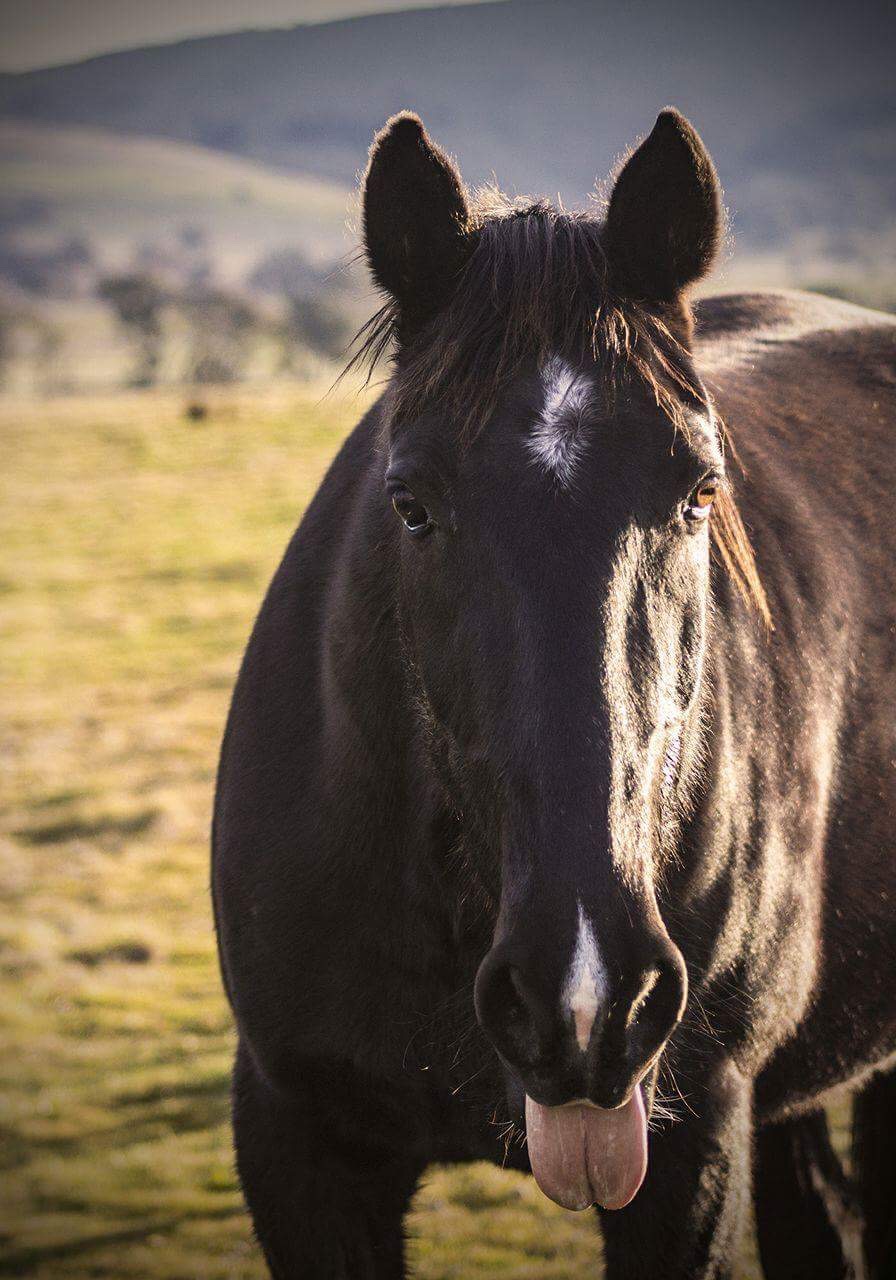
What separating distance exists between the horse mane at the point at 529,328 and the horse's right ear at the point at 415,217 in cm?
5

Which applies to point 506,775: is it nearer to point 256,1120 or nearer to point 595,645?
point 595,645

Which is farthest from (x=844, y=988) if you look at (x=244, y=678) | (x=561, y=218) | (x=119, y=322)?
(x=119, y=322)

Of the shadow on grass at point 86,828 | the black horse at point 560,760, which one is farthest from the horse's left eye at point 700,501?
the shadow on grass at point 86,828

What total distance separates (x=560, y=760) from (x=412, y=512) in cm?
62

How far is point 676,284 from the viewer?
2.36 metres

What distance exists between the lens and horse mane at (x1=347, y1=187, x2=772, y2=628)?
2.10 metres

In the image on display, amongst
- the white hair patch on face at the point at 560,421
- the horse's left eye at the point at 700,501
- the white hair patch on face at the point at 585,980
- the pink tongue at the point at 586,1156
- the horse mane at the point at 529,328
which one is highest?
the horse mane at the point at 529,328

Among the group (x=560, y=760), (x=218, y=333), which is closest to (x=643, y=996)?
(x=560, y=760)

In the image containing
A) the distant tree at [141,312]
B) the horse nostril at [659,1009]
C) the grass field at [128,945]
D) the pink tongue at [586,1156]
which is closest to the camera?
the horse nostril at [659,1009]

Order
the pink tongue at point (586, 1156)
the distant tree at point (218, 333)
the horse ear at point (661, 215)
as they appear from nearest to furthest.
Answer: the pink tongue at point (586, 1156), the horse ear at point (661, 215), the distant tree at point (218, 333)

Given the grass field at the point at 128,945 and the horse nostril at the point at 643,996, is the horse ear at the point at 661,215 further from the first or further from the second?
the horse nostril at the point at 643,996

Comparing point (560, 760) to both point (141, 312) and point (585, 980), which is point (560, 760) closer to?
point (585, 980)

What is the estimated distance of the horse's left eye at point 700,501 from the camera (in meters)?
2.12

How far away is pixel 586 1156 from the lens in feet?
6.37
